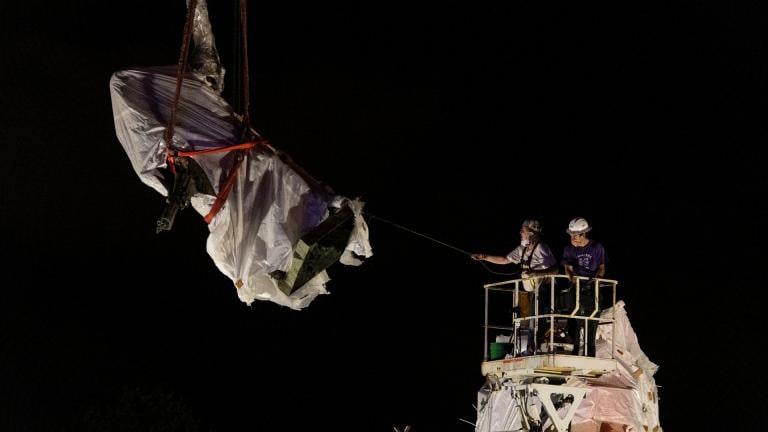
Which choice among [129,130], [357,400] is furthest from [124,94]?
[357,400]

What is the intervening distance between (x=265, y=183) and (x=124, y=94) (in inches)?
75.2

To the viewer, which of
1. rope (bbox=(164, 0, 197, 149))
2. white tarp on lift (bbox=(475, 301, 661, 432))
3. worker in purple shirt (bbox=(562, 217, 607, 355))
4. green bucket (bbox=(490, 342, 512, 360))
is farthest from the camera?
white tarp on lift (bbox=(475, 301, 661, 432))

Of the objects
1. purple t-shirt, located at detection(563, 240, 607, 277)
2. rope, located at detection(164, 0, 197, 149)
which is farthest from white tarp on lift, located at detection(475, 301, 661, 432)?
rope, located at detection(164, 0, 197, 149)

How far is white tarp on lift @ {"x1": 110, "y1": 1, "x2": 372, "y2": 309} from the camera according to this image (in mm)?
13648

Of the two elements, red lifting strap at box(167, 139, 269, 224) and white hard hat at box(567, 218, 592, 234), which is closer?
red lifting strap at box(167, 139, 269, 224)

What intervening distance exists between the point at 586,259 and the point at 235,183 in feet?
19.3

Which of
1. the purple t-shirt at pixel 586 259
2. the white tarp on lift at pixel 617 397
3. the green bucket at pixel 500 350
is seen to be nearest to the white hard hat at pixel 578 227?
the purple t-shirt at pixel 586 259

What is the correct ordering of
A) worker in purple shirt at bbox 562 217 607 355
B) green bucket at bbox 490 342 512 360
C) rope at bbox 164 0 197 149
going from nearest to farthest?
rope at bbox 164 0 197 149 → worker in purple shirt at bbox 562 217 607 355 → green bucket at bbox 490 342 512 360

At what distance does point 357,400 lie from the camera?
4800 centimetres

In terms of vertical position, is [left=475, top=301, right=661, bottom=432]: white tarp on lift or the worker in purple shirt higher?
the worker in purple shirt

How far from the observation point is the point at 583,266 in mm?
17359

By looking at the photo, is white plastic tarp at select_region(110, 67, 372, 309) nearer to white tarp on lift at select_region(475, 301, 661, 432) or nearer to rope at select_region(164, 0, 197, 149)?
rope at select_region(164, 0, 197, 149)

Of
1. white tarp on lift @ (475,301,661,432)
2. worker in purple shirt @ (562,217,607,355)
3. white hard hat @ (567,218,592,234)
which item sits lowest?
white tarp on lift @ (475,301,661,432)

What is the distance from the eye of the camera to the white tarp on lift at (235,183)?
44.8 ft
